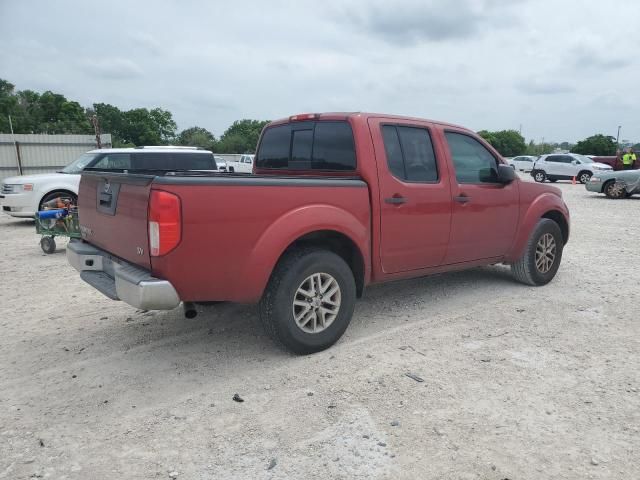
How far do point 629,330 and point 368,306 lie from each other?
237 centimetres

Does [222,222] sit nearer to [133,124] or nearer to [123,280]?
[123,280]

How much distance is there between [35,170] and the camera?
2033 cm

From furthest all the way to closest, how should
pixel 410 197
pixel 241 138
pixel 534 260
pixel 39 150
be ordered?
pixel 241 138 → pixel 39 150 → pixel 534 260 → pixel 410 197

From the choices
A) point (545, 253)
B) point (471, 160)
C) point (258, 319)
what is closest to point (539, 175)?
point (545, 253)

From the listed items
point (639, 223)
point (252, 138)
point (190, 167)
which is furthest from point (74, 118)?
point (639, 223)

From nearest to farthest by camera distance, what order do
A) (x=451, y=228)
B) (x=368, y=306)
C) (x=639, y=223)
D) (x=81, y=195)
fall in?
(x=81, y=195) < (x=451, y=228) < (x=368, y=306) < (x=639, y=223)

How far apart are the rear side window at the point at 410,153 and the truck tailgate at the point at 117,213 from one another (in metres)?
2.11

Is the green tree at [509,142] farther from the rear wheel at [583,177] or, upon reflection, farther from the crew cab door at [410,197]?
the crew cab door at [410,197]

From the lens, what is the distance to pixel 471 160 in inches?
199

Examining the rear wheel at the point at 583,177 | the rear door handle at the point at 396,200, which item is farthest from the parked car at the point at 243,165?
the rear door handle at the point at 396,200

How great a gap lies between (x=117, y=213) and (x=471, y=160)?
342cm

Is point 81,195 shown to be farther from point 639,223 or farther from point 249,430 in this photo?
point 639,223

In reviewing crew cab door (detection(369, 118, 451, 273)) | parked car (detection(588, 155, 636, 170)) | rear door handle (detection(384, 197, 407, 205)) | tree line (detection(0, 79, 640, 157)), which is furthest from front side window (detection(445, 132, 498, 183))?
tree line (detection(0, 79, 640, 157))

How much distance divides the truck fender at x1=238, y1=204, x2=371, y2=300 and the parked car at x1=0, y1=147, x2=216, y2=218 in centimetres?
745
